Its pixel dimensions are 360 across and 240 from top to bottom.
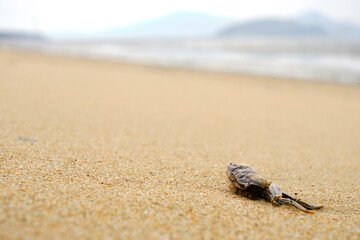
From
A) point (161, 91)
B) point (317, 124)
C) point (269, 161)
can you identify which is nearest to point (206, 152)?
point (269, 161)

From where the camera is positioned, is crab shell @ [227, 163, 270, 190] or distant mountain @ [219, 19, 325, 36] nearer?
crab shell @ [227, 163, 270, 190]

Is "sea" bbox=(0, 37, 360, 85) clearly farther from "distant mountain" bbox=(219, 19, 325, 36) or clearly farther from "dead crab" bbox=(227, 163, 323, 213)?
"distant mountain" bbox=(219, 19, 325, 36)

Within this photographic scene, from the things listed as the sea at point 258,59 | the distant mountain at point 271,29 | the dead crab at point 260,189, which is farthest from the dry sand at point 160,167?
the distant mountain at point 271,29

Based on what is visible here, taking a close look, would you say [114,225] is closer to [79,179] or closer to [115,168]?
[79,179]

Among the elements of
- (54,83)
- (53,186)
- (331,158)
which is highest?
(54,83)

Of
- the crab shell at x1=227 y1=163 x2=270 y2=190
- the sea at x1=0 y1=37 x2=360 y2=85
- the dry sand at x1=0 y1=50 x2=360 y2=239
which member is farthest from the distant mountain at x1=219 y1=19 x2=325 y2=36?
the crab shell at x1=227 y1=163 x2=270 y2=190

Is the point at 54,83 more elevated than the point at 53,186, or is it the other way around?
the point at 54,83
